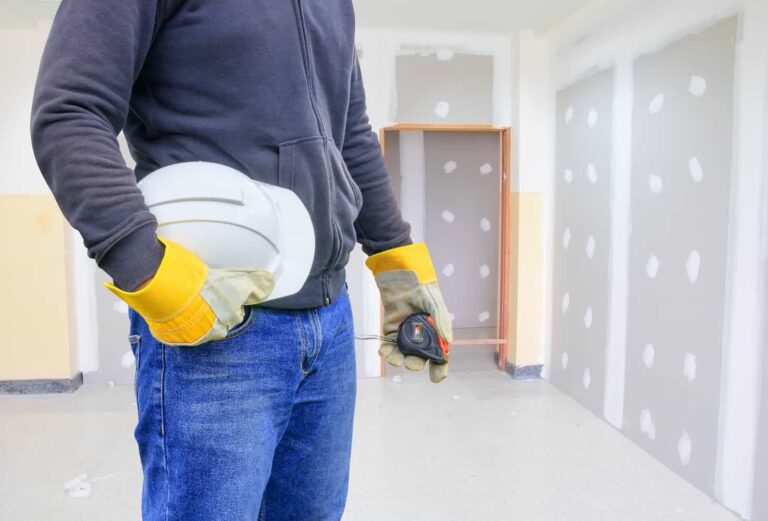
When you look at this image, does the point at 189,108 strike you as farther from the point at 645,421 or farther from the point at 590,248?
the point at 590,248

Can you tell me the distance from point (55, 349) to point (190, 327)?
119 inches

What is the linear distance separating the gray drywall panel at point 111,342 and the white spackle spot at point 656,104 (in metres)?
2.83

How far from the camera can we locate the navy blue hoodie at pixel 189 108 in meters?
0.54

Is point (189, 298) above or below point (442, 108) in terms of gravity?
below

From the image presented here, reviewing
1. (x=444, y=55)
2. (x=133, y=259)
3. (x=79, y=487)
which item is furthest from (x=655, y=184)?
(x=79, y=487)

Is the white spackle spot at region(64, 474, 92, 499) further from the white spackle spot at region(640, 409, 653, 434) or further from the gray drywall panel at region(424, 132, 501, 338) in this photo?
the gray drywall panel at region(424, 132, 501, 338)

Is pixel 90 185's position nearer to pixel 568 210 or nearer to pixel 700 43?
pixel 700 43

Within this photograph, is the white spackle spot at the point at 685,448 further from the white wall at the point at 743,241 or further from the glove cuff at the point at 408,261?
the glove cuff at the point at 408,261

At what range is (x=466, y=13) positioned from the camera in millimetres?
2938

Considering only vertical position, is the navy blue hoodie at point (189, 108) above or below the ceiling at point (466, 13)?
below

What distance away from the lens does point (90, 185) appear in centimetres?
54

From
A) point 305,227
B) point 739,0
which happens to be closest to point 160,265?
point 305,227

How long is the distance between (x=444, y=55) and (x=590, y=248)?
54.3 inches

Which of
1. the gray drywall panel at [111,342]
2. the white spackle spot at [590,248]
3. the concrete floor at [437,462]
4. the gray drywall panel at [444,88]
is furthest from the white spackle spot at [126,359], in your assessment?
the white spackle spot at [590,248]
